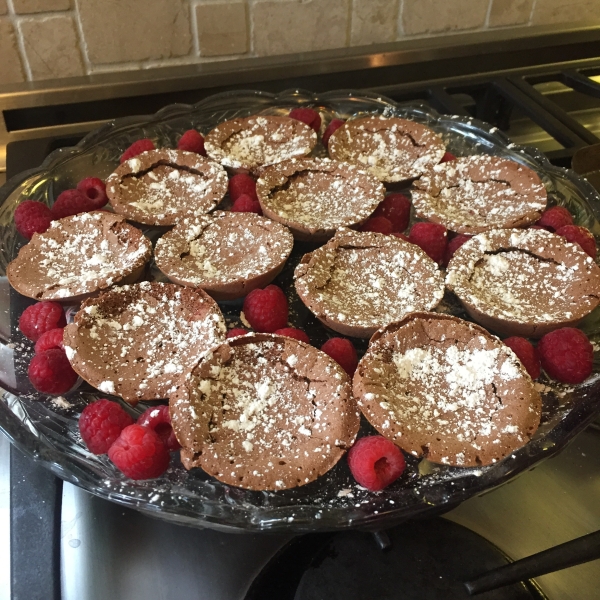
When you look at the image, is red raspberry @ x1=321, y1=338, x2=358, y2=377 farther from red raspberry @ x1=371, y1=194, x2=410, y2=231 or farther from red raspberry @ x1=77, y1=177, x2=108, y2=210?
red raspberry @ x1=77, y1=177, x2=108, y2=210

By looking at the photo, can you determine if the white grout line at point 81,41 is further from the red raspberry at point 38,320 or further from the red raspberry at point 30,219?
the red raspberry at point 38,320

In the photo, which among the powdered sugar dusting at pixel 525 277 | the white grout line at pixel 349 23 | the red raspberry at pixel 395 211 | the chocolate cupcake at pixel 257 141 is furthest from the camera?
the white grout line at pixel 349 23

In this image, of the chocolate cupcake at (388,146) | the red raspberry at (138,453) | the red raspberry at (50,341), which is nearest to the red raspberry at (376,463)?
the red raspberry at (138,453)

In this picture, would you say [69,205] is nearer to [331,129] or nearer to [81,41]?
[81,41]

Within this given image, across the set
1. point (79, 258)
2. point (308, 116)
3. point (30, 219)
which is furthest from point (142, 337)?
point (308, 116)

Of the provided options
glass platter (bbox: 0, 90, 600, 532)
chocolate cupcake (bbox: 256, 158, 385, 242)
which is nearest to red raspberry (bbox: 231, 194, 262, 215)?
chocolate cupcake (bbox: 256, 158, 385, 242)

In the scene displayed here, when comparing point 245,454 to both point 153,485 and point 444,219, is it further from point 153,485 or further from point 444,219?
point 444,219

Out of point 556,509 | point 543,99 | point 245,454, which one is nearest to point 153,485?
point 245,454
